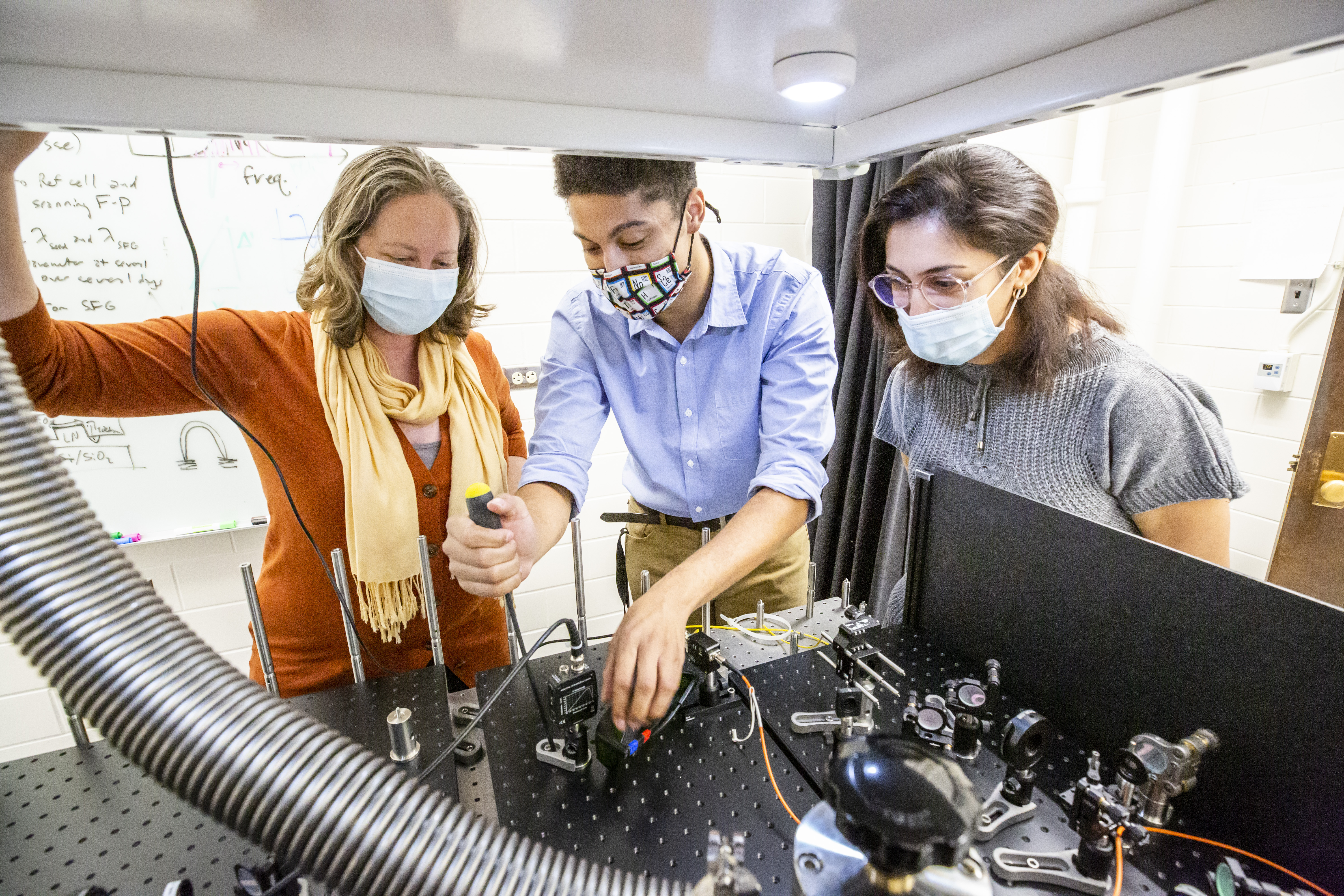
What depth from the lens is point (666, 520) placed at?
1.55m

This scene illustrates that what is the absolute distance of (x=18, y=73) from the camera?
493mm

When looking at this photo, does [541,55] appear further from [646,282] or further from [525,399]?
[525,399]

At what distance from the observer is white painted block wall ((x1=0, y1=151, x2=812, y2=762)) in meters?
1.85

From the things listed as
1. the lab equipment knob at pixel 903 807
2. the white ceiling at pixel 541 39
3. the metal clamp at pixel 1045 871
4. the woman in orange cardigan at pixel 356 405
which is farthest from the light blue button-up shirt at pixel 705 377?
the lab equipment knob at pixel 903 807

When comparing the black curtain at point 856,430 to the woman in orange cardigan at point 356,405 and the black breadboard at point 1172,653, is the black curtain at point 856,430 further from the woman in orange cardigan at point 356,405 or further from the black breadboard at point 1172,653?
the woman in orange cardigan at point 356,405

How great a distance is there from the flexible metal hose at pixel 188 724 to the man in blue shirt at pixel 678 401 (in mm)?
382

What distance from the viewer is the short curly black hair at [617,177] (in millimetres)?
1000

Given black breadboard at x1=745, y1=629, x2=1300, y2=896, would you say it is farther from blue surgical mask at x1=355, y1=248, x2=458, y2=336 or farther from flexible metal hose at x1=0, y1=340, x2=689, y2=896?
blue surgical mask at x1=355, y1=248, x2=458, y2=336

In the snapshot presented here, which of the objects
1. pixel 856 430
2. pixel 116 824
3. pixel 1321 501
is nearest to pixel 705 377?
pixel 116 824

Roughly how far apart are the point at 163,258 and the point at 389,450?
1.08 metres

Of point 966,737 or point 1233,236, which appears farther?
point 1233,236

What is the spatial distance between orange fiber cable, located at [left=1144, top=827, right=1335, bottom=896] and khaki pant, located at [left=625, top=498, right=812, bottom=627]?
3.07 ft

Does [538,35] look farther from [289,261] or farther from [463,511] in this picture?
[289,261]

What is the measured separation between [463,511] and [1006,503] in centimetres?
99
